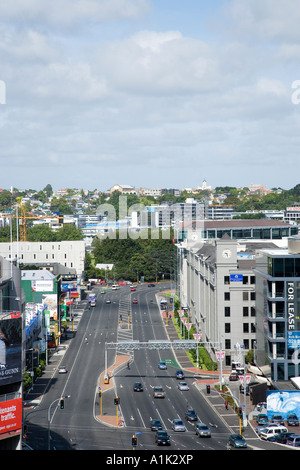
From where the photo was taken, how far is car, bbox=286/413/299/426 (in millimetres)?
63031

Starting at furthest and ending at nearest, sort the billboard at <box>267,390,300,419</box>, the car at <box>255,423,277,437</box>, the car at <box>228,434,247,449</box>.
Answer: the billboard at <box>267,390,300,419</box> < the car at <box>255,423,277,437</box> < the car at <box>228,434,247,449</box>

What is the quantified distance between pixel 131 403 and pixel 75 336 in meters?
43.0

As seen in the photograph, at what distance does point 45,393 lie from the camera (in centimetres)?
7694

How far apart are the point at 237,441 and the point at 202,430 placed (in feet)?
14.5

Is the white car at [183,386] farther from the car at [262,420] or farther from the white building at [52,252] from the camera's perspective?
the white building at [52,252]

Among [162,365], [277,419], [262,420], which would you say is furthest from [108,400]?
[277,419]

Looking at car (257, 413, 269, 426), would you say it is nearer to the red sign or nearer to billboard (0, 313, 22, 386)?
billboard (0, 313, 22, 386)

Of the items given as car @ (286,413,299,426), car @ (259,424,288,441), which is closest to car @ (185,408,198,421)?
car @ (259,424,288,441)

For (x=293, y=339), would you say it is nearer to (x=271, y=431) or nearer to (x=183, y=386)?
(x=183, y=386)

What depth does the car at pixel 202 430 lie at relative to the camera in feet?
192

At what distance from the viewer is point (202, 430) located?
5866 cm

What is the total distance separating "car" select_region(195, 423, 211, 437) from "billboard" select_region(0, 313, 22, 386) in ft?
66.9

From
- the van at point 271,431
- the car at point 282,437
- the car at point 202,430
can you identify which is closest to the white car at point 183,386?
the car at point 202,430

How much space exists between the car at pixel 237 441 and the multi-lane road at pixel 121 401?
84 centimetres
